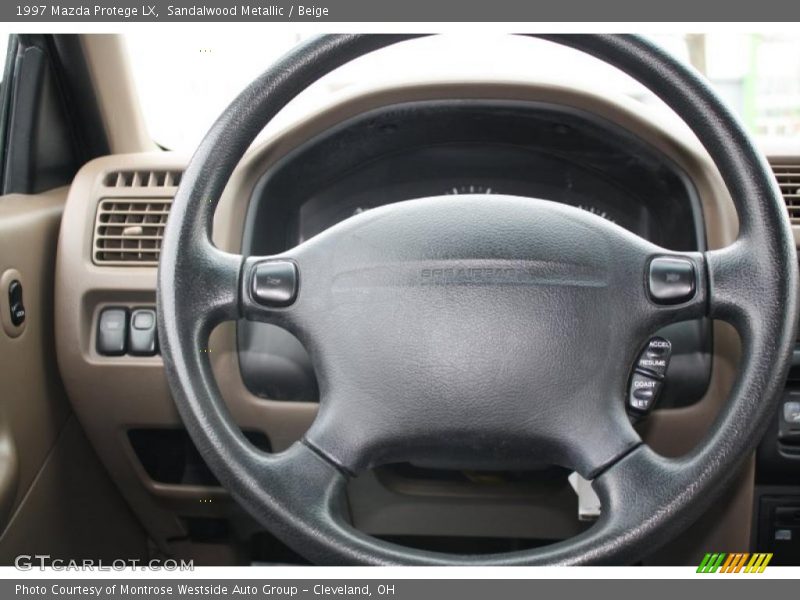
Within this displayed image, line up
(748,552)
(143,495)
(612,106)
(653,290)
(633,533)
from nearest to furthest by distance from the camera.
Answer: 1. (633,533)
2. (653,290)
3. (612,106)
4. (748,552)
5. (143,495)

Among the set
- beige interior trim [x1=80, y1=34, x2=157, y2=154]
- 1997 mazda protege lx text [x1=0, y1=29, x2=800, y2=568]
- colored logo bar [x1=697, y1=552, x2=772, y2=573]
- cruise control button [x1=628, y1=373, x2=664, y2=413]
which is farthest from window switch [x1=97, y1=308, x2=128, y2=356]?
colored logo bar [x1=697, y1=552, x2=772, y2=573]

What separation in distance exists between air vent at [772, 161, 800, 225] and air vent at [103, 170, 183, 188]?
89cm

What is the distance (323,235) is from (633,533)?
1.46 feet

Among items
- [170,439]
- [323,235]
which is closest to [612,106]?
[323,235]

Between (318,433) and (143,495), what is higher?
(318,433)

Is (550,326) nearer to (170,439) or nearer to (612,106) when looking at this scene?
(612,106)

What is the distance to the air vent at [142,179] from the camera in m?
1.22

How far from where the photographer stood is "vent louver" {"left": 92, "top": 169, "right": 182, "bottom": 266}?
1.18 meters

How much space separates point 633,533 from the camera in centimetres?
74

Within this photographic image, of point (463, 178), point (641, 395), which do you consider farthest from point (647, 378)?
point (463, 178)

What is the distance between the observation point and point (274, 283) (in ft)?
2.85

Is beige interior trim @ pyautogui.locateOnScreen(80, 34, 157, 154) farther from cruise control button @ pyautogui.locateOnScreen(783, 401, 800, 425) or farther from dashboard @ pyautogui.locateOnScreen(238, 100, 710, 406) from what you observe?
cruise control button @ pyautogui.locateOnScreen(783, 401, 800, 425)

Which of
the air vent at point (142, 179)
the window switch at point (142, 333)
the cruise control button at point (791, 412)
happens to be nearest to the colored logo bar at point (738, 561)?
the cruise control button at point (791, 412)

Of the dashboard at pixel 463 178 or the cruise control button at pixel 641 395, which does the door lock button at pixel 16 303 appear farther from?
the cruise control button at pixel 641 395
